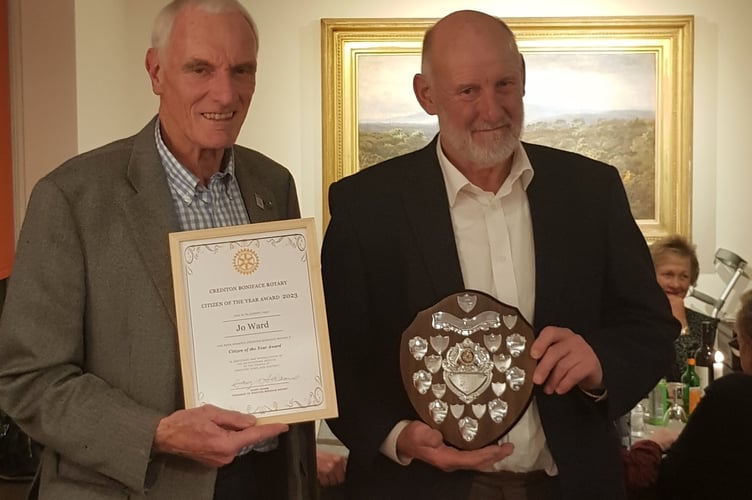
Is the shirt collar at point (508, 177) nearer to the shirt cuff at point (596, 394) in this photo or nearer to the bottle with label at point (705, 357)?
the shirt cuff at point (596, 394)

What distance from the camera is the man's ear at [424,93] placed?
5.98ft

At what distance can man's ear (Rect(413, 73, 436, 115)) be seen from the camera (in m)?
1.82

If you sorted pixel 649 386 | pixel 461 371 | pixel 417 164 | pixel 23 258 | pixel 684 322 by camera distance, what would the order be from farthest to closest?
pixel 684 322 < pixel 417 164 < pixel 649 386 < pixel 461 371 < pixel 23 258

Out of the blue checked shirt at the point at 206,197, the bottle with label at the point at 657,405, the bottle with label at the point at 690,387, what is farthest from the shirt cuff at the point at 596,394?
the bottle with label at the point at 690,387

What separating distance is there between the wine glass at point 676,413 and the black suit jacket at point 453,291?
1.68 m

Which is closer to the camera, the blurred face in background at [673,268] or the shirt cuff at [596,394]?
the shirt cuff at [596,394]

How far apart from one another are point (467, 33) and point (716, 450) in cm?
135

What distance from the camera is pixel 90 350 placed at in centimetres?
146

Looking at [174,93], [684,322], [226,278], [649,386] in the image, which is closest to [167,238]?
[226,278]

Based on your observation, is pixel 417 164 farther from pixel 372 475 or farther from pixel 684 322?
pixel 684 322

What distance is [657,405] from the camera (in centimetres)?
325

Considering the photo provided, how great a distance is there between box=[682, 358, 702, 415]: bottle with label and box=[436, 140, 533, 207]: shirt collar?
1.95 m

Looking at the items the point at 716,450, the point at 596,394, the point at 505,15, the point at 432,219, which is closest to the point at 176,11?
the point at 432,219

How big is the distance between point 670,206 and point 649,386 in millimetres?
2878
